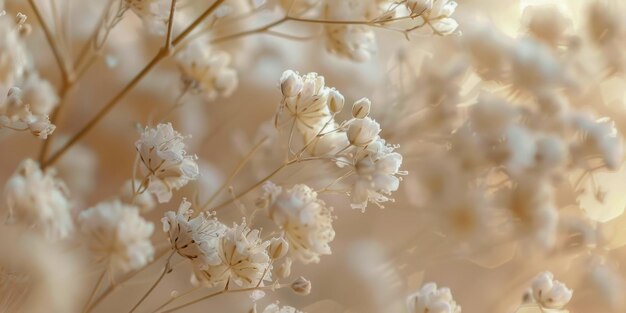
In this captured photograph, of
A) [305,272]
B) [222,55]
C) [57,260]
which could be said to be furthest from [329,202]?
[57,260]

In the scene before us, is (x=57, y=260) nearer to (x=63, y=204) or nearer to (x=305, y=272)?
(x=63, y=204)

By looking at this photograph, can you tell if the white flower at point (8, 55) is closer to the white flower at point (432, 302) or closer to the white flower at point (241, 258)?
the white flower at point (241, 258)

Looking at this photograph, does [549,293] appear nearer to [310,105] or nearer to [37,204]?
[310,105]

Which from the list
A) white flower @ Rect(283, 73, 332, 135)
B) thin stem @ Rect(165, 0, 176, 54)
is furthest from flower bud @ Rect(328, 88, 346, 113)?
thin stem @ Rect(165, 0, 176, 54)

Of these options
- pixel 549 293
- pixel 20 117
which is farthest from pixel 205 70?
pixel 549 293

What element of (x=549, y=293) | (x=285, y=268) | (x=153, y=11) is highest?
(x=153, y=11)

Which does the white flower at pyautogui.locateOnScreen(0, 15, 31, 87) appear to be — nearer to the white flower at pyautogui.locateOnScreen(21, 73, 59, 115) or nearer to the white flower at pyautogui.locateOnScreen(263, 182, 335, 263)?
the white flower at pyautogui.locateOnScreen(21, 73, 59, 115)
